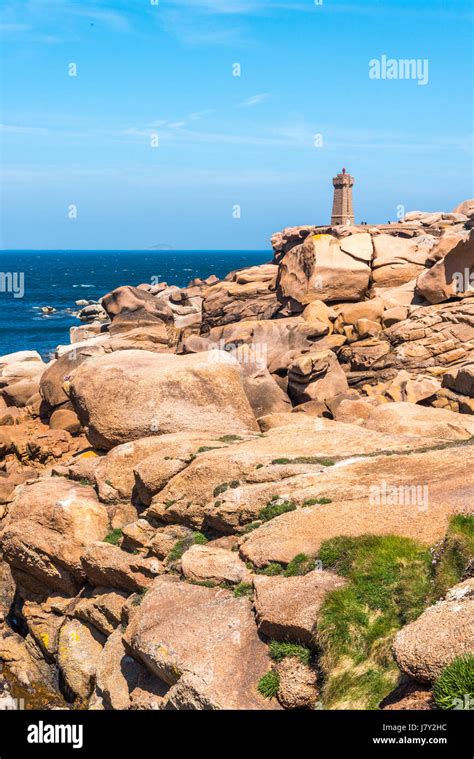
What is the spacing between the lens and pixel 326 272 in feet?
110

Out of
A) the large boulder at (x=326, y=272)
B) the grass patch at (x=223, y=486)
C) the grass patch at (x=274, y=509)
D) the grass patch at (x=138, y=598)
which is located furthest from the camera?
the large boulder at (x=326, y=272)

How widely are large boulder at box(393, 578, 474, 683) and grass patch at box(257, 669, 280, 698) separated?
2.57 m

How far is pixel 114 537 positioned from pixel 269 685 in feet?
25.3

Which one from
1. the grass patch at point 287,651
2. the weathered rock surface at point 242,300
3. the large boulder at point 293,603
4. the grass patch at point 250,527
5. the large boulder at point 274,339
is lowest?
the grass patch at point 287,651

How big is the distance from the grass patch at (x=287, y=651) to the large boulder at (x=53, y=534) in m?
7.63

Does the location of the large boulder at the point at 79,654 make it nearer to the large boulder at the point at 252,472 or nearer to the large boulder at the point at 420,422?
the large boulder at the point at 252,472

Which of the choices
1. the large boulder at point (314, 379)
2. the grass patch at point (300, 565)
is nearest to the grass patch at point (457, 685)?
the grass patch at point (300, 565)

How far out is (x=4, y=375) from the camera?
120 ft

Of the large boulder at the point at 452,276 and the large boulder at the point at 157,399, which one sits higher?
the large boulder at the point at 452,276

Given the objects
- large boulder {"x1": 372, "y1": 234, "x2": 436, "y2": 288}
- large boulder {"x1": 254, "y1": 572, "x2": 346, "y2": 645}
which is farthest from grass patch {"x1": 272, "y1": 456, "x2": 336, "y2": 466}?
large boulder {"x1": 372, "y1": 234, "x2": 436, "y2": 288}

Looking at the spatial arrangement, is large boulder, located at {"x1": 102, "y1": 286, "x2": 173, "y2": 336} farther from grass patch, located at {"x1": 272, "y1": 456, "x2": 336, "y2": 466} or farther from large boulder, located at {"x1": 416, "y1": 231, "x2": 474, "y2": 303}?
grass patch, located at {"x1": 272, "y1": 456, "x2": 336, "y2": 466}

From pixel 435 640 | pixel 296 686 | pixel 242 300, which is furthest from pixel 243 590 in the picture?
pixel 242 300

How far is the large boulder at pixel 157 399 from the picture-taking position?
21.8 m

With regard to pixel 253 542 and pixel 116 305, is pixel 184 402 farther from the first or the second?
pixel 116 305
